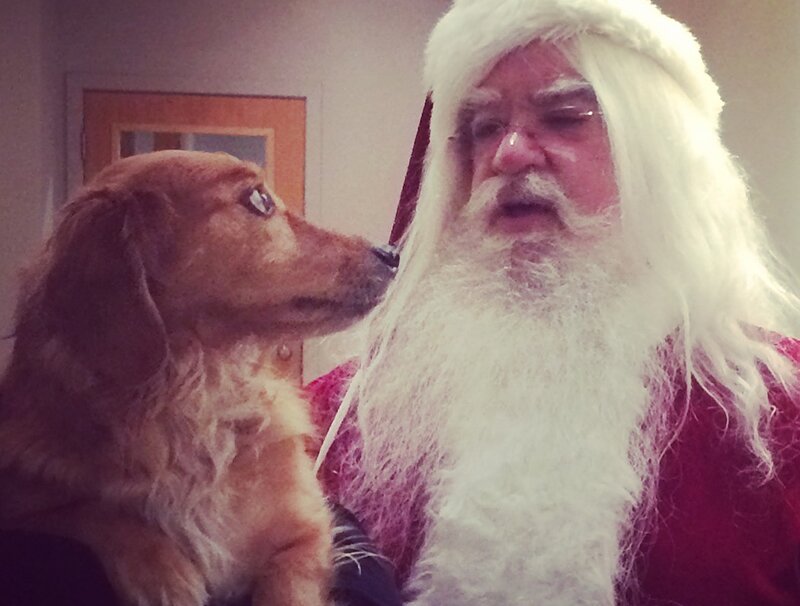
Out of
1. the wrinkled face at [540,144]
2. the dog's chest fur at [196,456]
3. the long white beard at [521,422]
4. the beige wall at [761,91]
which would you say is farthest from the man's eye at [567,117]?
the dog's chest fur at [196,456]

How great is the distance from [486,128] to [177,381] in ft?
1.50

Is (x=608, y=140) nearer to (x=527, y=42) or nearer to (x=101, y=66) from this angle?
(x=527, y=42)

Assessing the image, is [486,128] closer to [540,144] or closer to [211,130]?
[540,144]

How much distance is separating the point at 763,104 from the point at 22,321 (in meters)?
0.87

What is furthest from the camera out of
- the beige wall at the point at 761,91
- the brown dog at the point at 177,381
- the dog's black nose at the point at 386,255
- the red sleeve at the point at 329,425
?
the beige wall at the point at 761,91

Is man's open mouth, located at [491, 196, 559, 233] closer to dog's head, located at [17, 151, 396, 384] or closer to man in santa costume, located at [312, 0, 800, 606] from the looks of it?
man in santa costume, located at [312, 0, 800, 606]

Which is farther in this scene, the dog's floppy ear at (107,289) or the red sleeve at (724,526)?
the red sleeve at (724,526)

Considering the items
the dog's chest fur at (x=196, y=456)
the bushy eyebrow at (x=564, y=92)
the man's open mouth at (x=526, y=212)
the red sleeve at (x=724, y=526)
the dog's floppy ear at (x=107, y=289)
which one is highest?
the bushy eyebrow at (x=564, y=92)

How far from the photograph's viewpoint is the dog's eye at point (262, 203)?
0.66 meters

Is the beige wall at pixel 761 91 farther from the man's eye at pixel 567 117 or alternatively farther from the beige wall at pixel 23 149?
the beige wall at pixel 23 149

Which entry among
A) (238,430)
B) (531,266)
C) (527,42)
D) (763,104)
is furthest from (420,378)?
(763,104)

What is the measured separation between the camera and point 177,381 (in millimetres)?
604

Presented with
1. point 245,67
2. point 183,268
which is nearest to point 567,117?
point 245,67

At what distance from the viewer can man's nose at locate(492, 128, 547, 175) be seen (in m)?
0.84
